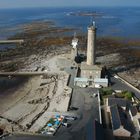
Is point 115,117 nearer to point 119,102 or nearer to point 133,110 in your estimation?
point 133,110

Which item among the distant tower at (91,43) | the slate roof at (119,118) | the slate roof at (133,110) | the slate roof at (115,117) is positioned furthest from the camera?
the distant tower at (91,43)

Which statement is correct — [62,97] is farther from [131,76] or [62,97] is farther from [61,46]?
[61,46]

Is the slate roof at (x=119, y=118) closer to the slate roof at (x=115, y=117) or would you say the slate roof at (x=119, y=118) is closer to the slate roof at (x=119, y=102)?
the slate roof at (x=115, y=117)

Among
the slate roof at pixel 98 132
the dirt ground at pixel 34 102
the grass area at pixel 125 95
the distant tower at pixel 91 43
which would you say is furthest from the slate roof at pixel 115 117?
the distant tower at pixel 91 43

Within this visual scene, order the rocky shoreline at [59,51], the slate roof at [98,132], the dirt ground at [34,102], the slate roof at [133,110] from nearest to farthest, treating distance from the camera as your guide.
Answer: the slate roof at [98,132] < the dirt ground at [34,102] < the slate roof at [133,110] < the rocky shoreline at [59,51]

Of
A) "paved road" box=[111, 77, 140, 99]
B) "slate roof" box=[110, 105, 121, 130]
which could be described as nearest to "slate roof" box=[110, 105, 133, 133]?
"slate roof" box=[110, 105, 121, 130]

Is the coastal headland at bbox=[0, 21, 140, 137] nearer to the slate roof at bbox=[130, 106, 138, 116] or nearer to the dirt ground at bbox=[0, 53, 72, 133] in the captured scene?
the dirt ground at bbox=[0, 53, 72, 133]

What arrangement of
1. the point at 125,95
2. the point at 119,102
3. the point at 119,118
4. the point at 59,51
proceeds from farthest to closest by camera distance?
the point at 59,51, the point at 125,95, the point at 119,102, the point at 119,118

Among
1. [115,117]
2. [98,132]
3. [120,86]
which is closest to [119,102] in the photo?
[115,117]

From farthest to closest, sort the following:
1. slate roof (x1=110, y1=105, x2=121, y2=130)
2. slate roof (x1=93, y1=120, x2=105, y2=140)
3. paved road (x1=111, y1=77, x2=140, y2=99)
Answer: paved road (x1=111, y1=77, x2=140, y2=99), slate roof (x1=110, y1=105, x2=121, y2=130), slate roof (x1=93, y1=120, x2=105, y2=140)

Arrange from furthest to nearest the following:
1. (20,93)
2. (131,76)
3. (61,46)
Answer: (61,46)
(131,76)
(20,93)

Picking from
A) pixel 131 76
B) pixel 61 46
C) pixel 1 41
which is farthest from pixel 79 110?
pixel 1 41
